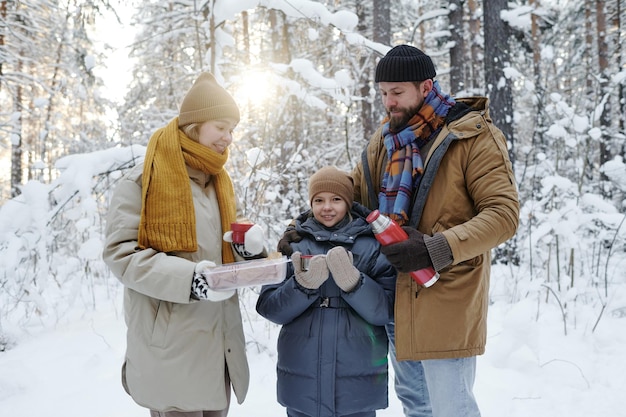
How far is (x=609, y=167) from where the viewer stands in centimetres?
603

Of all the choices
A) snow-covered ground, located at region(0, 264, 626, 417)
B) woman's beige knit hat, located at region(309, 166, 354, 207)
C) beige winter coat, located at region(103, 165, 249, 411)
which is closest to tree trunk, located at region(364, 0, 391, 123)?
snow-covered ground, located at region(0, 264, 626, 417)

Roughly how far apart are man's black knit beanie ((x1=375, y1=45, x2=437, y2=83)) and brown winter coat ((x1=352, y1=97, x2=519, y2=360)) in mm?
325

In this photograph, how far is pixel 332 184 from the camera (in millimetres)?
2725

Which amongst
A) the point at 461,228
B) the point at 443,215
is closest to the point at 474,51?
the point at 443,215

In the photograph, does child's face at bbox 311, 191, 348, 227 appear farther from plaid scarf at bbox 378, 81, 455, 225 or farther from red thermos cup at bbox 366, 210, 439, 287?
red thermos cup at bbox 366, 210, 439, 287

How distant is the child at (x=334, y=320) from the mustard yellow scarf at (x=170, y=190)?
0.60 metres

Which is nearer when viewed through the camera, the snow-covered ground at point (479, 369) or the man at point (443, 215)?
the man at point (443, 215)

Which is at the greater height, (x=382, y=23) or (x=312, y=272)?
(x=382, y=23)

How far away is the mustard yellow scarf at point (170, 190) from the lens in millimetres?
2166

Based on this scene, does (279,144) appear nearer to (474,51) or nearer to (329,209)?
(329,209)

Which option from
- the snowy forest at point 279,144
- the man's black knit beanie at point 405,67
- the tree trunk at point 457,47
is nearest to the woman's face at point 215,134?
the man's black knit beanie at point 405,67

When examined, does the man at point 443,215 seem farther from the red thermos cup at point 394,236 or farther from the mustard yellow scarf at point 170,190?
the mustard yellow scarf at point 170,190

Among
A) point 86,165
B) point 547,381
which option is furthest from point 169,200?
point 547,381

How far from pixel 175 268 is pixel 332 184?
1070 mm
